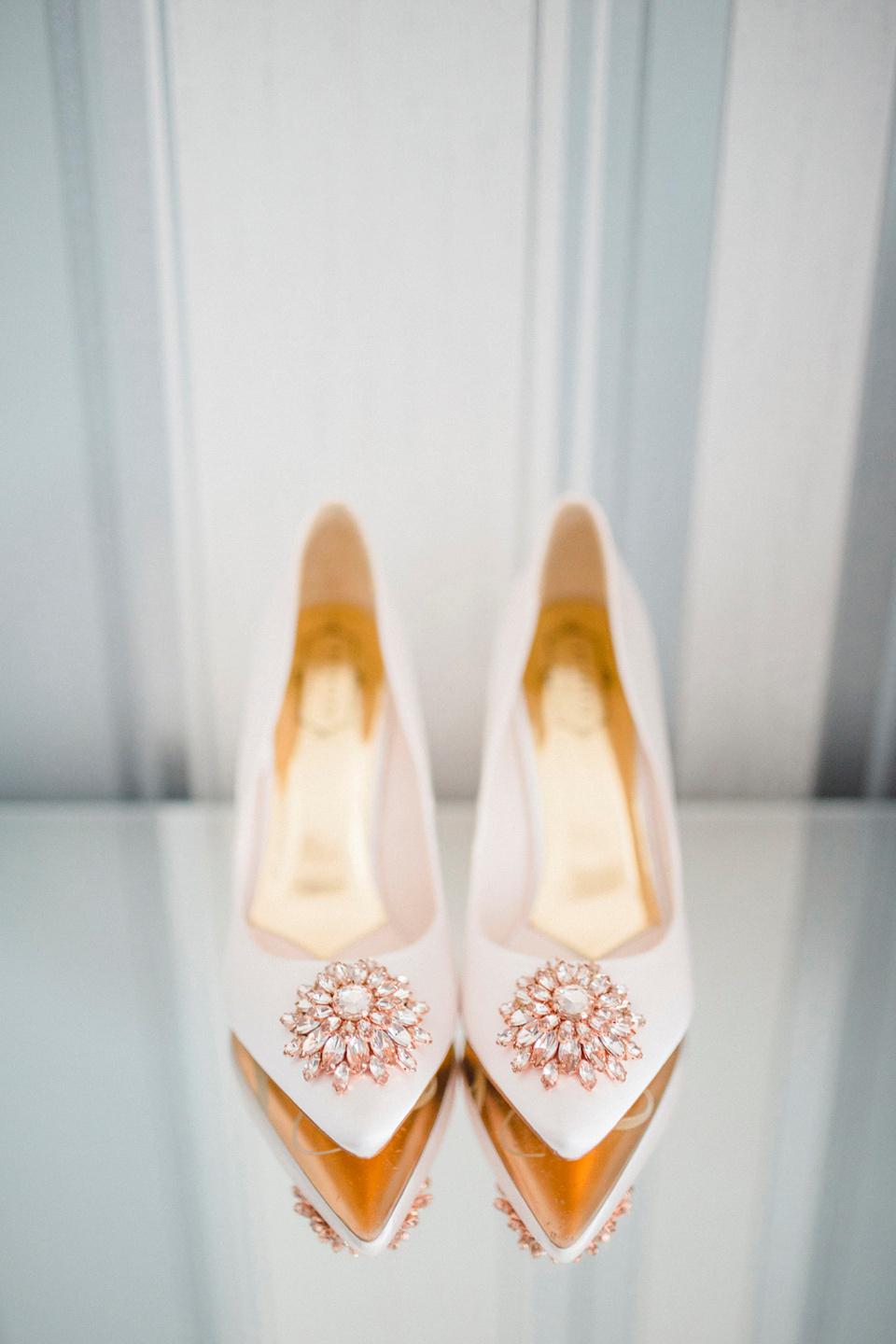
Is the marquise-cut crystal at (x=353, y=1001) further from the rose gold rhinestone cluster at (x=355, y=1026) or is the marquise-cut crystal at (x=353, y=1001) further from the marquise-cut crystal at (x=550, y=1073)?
the marquise-cut crystal at (x=550, y=1073)

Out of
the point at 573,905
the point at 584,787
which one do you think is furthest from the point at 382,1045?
the point at 584,787

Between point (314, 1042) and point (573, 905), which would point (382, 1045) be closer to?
point (314, 1042)

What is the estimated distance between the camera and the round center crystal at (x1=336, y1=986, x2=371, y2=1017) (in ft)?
1.60

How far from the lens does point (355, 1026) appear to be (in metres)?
0.48

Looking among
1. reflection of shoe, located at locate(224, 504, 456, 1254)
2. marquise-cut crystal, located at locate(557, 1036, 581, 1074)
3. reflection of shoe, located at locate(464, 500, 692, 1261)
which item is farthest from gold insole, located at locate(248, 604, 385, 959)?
marquise-cut crystal, located at locate(557, 1036, 581, 1074)

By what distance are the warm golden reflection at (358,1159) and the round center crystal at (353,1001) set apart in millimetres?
80

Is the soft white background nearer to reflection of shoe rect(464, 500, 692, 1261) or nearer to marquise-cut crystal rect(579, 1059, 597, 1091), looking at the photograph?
reflection of shoe rect(464, 500, 692, 1261)

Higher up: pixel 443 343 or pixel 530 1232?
pixel 443 343

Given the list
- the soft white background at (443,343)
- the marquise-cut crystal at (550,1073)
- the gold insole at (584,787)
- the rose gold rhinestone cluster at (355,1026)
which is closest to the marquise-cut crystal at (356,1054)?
the rose gold rhinestone cluster at (355,1026)

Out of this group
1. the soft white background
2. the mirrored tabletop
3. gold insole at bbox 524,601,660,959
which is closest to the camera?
the mirrored tabletop

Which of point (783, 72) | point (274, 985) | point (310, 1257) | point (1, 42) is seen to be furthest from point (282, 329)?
point (310, 1257)

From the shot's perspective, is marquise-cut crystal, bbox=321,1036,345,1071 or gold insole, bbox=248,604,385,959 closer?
marquise-cut crystal, bbox=321,1036,345,1071

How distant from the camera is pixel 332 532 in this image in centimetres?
77

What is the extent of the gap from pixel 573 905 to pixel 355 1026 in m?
0.26
